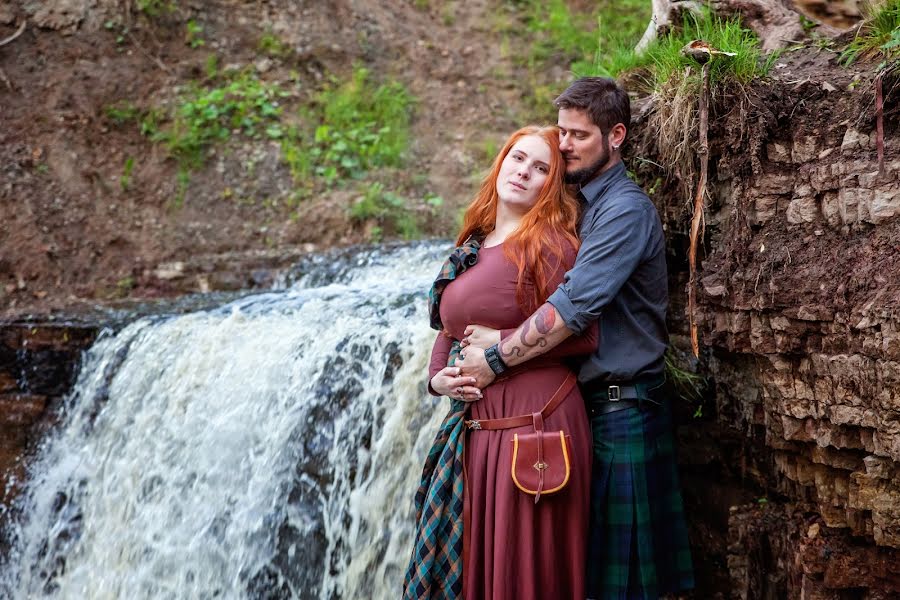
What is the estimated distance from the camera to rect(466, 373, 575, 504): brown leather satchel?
2.37 m

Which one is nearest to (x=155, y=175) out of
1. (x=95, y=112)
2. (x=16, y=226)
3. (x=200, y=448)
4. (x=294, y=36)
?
(x=95, y=112)

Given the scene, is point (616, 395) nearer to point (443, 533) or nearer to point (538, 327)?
point (538, 327)

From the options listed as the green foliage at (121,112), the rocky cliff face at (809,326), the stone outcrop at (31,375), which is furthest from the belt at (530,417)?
the green foliage at (121,112)

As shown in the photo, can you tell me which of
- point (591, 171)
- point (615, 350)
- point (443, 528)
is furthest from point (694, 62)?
point (443, 528)

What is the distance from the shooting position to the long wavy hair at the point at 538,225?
2539 mm

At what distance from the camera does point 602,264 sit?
8.00ft

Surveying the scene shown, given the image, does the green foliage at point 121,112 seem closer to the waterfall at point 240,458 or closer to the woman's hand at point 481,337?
the waterfall at point 240,458

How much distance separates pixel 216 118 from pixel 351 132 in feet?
5.05

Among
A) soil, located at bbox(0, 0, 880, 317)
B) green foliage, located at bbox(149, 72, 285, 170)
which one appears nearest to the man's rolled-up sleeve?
soil, located at bbox(0, 0, 880, 317)

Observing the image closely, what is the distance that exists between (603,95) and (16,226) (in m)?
7.09

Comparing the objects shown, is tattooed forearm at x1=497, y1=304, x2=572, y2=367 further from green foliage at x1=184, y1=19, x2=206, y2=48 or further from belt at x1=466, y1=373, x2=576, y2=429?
green foliage at x1=184, y1=19, x2=206, y2=48

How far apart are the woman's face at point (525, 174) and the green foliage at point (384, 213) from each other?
546 cm

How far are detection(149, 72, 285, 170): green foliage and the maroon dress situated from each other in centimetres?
700

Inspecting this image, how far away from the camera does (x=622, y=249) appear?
97.3 inches
